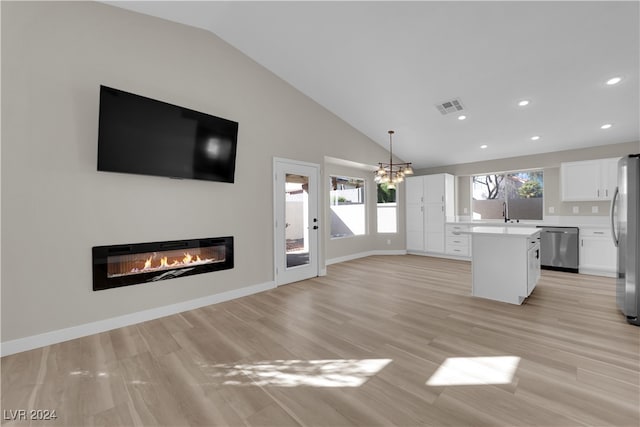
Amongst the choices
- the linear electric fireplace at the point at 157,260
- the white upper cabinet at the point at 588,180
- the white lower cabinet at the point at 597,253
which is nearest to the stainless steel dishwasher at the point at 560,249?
the white lower cabinet at the point at 597,253

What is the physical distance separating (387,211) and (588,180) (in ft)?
13.3

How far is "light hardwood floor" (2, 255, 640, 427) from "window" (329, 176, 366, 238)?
3324 millimetres

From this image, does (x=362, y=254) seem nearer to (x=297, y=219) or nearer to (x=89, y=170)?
(x=297, y=219)

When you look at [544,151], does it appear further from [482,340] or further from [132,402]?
[132,402]

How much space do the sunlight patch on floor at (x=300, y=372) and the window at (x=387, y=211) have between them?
5489 mm

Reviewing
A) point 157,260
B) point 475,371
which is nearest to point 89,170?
point 157,260

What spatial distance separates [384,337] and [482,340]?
2.92 ft

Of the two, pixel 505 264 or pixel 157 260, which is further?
pixel 505 264

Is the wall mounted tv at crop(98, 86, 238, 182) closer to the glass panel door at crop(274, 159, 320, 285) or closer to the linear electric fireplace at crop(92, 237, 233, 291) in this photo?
the linear electric fireplace at crop(92, 237, 233, 291)

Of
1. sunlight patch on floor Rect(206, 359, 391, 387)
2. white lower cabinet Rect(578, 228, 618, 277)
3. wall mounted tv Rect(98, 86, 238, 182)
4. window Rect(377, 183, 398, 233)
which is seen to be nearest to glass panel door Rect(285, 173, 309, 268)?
wall mounted tv Rect(98, 86, 238, 182)

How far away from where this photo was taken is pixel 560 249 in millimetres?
5121

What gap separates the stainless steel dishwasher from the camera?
16.4ft

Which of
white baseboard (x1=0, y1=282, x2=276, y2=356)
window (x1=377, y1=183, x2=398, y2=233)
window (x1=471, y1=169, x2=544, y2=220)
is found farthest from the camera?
window (x1=377, y1=183, x2=398, y2=233)

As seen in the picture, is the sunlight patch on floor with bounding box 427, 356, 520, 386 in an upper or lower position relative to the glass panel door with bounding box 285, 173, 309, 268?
lower
